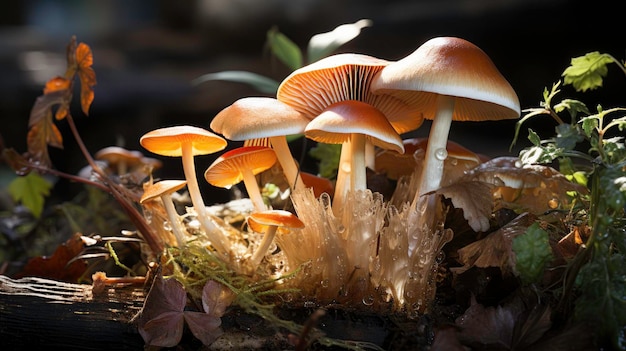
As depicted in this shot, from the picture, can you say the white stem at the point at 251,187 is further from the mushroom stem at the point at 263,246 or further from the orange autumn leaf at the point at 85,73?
the orange autumn leaf at the point at 85,73

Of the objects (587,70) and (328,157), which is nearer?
(587,70)

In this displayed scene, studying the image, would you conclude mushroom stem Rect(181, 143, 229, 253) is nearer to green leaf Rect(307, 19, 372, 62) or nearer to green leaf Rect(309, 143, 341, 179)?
green leaf Rect(309, 143, 341, 179)

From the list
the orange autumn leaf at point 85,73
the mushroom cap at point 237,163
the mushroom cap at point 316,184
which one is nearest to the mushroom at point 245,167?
the mushroom cap at point 237,163

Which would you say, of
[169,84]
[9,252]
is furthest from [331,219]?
[169,84]

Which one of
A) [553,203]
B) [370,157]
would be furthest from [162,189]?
[553,203]

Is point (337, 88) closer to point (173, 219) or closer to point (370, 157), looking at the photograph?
point (370, 157)

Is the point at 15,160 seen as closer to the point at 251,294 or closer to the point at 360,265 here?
the point at 251,294
